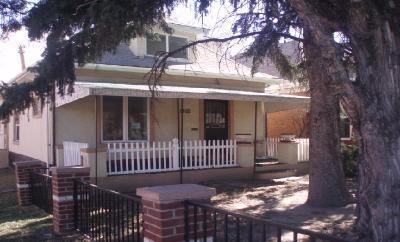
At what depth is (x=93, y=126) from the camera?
572 inches

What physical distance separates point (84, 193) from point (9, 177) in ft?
34.9

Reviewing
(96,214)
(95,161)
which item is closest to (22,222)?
(96,214)

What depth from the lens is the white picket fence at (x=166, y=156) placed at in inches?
487

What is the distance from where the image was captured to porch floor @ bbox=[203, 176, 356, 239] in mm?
8266

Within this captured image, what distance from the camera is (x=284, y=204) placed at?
10211mm

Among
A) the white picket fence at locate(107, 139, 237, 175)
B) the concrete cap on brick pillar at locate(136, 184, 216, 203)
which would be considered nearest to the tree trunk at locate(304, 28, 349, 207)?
the white picket fence at locate(107, 139, 237, 175)

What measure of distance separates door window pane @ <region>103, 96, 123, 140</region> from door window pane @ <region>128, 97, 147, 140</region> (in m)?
0.30

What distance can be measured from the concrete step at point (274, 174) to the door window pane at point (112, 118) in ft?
14.5

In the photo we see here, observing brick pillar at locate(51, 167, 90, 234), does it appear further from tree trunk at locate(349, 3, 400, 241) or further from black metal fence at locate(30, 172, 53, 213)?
tree trunk at locate(349, 3, 400, 241)

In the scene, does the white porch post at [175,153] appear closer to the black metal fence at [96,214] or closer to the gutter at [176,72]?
the gutter at [176,72]

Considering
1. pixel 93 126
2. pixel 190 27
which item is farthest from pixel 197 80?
pixel 93 126

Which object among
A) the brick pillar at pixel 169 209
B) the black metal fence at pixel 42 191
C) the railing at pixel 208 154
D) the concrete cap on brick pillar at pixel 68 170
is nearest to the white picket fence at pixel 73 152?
the black metal fence at pixel 42 191

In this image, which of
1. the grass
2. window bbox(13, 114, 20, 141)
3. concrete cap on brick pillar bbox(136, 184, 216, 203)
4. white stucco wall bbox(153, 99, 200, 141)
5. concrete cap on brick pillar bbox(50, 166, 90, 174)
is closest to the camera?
concrete cap on brick pillar bbox(136, 184, 216, 203)

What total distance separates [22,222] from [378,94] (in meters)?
7.10
